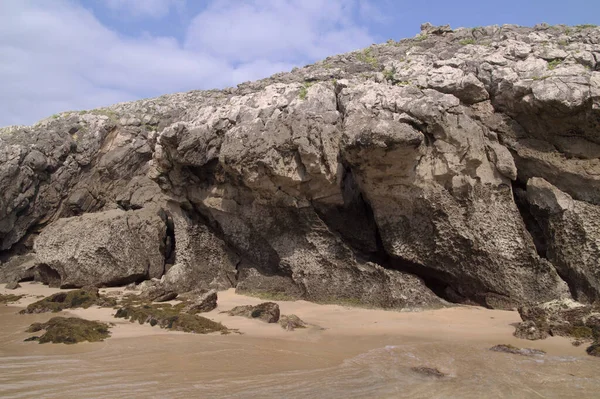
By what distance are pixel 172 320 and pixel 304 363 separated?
126 inches

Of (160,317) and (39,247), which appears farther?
(39,247)

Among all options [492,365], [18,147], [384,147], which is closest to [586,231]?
[384,147]

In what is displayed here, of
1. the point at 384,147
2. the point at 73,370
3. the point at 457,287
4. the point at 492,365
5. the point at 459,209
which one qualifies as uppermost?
the point at 384,147

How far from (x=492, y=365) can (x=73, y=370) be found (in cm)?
480

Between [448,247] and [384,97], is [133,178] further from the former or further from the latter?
[448,247]

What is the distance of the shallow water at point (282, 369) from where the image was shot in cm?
453

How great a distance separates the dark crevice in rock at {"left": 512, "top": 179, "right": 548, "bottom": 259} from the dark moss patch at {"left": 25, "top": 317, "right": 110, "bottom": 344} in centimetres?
831

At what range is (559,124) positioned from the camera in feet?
31.3

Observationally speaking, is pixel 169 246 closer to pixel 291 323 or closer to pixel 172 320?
pixel 172 320

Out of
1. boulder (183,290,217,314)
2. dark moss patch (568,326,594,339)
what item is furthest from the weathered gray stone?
boulder (183,290,217,314)

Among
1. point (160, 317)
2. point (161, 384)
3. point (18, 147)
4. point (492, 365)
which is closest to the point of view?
point (161, 384)

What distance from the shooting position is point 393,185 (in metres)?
9.84

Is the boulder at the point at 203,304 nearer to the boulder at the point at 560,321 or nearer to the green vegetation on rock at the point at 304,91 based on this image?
the green vegetation on rock at the point at 304,91

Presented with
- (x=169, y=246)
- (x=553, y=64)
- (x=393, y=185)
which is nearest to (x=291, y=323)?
(x=393, y=185)
